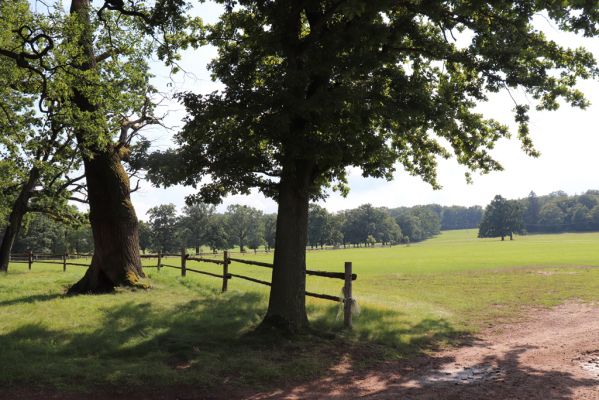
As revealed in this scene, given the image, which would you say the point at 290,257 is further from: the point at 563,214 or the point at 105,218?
the point at 563,214

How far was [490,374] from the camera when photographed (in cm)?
747

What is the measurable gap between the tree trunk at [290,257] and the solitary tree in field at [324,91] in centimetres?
2

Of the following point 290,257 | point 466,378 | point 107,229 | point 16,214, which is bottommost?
point 466,378

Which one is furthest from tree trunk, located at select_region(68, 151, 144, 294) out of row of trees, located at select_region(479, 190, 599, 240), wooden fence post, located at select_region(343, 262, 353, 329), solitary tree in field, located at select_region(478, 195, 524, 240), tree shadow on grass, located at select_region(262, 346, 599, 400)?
row of trees, located at select_region(479, 190, 599, 240)

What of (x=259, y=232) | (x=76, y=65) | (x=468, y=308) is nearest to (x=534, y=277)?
(x=468, y=308)

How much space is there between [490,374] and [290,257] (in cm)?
462

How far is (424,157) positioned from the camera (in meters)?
15.1

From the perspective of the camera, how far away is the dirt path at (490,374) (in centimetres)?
641

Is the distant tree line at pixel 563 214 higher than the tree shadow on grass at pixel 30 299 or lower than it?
higher

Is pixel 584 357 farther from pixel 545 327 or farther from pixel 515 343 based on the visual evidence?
pixel 545 327

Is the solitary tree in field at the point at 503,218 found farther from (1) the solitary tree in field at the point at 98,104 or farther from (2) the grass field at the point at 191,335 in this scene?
(1) the solitary tree in field at the point at 98,104

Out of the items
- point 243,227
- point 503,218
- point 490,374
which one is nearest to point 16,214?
point 490,374

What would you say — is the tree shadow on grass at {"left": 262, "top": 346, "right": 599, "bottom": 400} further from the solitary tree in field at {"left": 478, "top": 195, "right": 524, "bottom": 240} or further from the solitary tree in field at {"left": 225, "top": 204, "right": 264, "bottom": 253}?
the solitary tree in field at {"left": 478, "top": 195, "right": 524, "bottom": 240}

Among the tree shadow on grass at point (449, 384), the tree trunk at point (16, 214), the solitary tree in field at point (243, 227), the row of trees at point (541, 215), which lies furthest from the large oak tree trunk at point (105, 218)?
the row of trees at point (541, 215)
